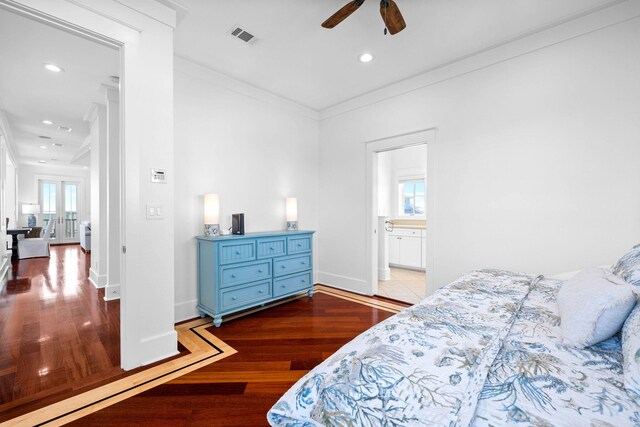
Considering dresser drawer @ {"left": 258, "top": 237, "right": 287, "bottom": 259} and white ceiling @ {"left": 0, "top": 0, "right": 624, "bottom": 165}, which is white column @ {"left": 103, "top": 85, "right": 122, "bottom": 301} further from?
dresser drawer @ {"left": 258, "top": 237, "right": 287, "bottom": 259}

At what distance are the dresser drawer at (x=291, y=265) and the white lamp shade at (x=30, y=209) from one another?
413 inches

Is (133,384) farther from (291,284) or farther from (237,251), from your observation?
(291,284)

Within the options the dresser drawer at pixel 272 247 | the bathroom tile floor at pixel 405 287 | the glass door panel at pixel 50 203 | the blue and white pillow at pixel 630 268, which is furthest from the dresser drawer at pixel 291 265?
the glass door panel at pixel 50 203

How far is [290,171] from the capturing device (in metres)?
4.23

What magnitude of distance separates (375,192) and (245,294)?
2.22 m

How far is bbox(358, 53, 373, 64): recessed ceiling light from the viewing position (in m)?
2.99

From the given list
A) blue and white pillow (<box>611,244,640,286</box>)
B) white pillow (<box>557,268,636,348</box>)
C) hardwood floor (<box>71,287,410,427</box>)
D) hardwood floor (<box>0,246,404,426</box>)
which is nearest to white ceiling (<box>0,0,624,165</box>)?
blue and white pillow (<box>611,244,640,286</box>)

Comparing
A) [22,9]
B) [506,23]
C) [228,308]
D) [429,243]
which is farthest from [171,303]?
[506,23]

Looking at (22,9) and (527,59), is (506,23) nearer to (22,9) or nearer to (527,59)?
(527,59)

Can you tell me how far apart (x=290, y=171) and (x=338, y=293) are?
6.42 ft

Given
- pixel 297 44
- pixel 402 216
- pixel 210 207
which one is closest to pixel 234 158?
pixel 210 207

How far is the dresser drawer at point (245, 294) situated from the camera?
295cm

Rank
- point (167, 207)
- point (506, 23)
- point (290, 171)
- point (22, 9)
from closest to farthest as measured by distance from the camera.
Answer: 1. point (22, 9)
2. point (167, 207)
3. point (506, 23)
4. point (290, 171)

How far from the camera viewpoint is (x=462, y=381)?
2.83 feet
